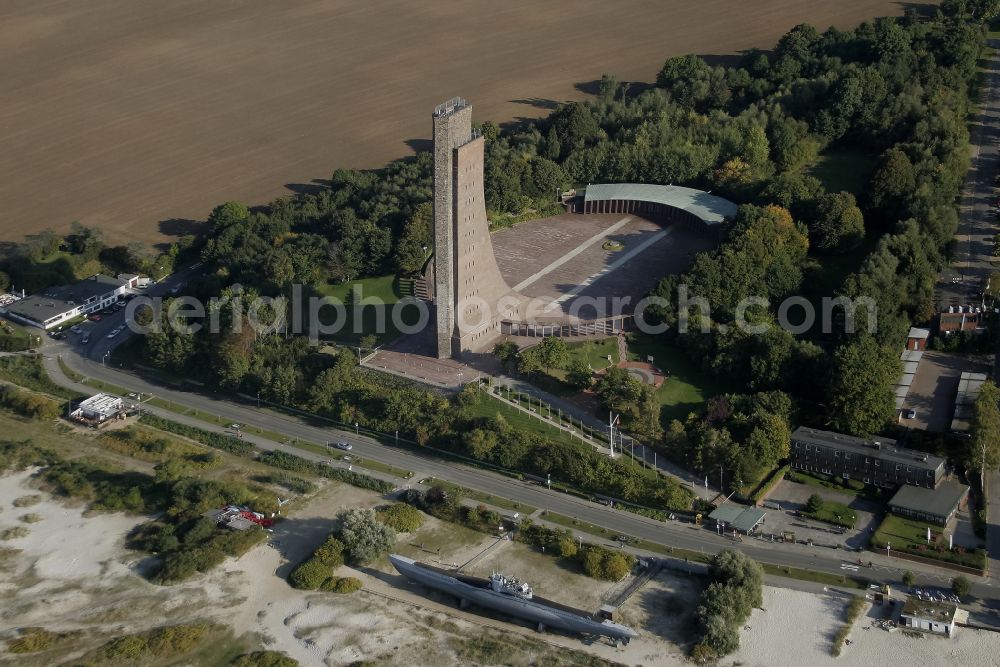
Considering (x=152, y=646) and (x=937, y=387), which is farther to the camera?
(x=937, y=387)

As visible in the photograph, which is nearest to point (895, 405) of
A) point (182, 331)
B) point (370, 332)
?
point (370, 332)

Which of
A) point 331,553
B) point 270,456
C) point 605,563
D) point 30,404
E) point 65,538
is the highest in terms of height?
point 30,404

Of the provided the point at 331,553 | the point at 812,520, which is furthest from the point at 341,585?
the point at 812,520

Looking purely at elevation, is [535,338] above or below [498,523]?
above

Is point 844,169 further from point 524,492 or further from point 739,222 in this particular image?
point 524,492

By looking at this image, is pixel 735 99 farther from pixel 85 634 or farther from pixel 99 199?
pixel 85 634
